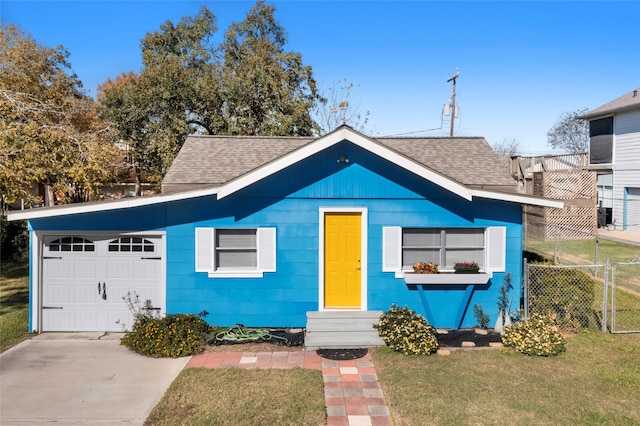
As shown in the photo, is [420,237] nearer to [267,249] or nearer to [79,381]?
[267,249]

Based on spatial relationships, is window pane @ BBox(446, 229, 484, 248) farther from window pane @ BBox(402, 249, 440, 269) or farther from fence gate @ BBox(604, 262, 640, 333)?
fence gate @ BBox(604, 262, 640, 333)

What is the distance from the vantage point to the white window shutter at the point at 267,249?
1012cm

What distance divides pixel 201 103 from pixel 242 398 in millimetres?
20289

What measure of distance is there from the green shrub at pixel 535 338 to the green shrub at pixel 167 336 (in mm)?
6181

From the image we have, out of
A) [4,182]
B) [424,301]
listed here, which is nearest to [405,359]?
[424,301]

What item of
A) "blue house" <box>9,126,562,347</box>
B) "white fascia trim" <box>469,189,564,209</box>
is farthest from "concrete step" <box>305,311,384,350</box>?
"white fascia trim" <box>469,189,564,209</box>

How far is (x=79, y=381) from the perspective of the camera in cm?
747

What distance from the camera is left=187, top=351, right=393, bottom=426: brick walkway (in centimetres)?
632

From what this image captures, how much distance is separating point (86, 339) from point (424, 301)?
289 inches

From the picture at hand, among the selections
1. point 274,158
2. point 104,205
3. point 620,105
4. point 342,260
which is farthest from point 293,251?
point 620,105

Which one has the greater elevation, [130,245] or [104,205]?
[104,205]

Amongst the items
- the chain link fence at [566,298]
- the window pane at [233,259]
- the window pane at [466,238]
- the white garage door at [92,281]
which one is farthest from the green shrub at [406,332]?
the white garage door at [92,281]

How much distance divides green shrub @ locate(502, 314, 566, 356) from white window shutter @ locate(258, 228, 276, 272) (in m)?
5.11

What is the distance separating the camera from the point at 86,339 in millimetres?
9586
